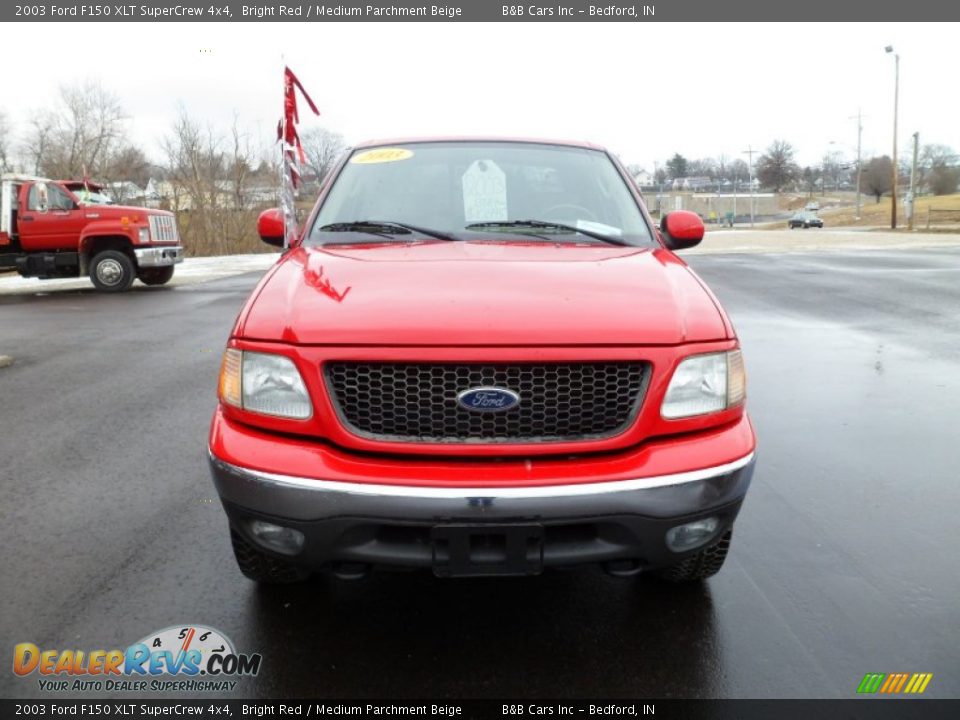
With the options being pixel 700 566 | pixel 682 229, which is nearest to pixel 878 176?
pixel 682 229

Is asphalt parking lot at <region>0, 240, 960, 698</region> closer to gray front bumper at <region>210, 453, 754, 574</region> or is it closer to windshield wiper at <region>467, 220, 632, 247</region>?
gray front bumper at <region>210, 453, 754, 574</region>

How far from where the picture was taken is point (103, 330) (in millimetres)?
10180

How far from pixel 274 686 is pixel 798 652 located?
172 cm

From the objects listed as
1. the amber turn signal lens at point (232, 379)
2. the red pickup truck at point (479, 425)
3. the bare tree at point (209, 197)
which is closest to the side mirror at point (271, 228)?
the red pickup truck at point (479, 425)

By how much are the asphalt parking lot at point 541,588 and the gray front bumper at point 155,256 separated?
10.6m

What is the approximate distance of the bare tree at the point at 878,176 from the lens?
313 ft

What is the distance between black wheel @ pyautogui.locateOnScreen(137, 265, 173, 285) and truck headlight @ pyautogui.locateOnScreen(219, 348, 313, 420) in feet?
51.3

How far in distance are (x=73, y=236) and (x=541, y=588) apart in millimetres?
16079

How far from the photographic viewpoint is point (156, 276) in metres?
17.1

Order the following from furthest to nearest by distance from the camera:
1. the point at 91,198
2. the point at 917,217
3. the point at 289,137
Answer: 1. the point at 917,217
2. the point at 91,198
3. the point at 289,137

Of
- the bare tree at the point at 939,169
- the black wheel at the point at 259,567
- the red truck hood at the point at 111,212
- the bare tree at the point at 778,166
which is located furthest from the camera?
the bare tree at the point at 778,166

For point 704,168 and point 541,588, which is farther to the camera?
point 704,168

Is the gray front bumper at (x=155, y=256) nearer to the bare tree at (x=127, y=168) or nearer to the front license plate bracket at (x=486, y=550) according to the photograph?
the front license plate bracket at (x=486, y=550)

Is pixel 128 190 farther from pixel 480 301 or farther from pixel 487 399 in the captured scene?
pixel 487 399
